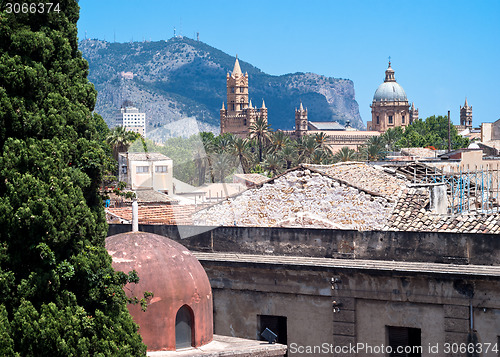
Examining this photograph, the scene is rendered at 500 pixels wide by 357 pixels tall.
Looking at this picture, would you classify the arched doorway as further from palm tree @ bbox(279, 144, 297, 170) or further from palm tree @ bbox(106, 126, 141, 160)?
palm tree @ bbox(279, 144, 297, 170)

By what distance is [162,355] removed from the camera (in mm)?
13719

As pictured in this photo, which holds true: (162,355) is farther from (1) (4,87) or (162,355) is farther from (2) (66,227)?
(1) (4,87)

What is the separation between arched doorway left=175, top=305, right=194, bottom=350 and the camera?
13977 mm

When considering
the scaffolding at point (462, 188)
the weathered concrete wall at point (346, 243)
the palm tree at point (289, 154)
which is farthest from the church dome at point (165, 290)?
the palm tree at point (289, 154)

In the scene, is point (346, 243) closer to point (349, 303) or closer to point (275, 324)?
point (349, 303)

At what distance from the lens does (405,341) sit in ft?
61.1

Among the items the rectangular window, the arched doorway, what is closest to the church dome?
the arched doorway

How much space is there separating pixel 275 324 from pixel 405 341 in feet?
10.3

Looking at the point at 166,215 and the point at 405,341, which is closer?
the point at 405,341

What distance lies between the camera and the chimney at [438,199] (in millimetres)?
22828

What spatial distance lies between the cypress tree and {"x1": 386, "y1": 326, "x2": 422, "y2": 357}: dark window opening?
8077 millimetres

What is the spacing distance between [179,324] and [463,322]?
6.71 m

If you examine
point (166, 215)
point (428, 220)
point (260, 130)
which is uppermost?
point (260, 130)

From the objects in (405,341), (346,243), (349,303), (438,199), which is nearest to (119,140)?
A: (438,199)
